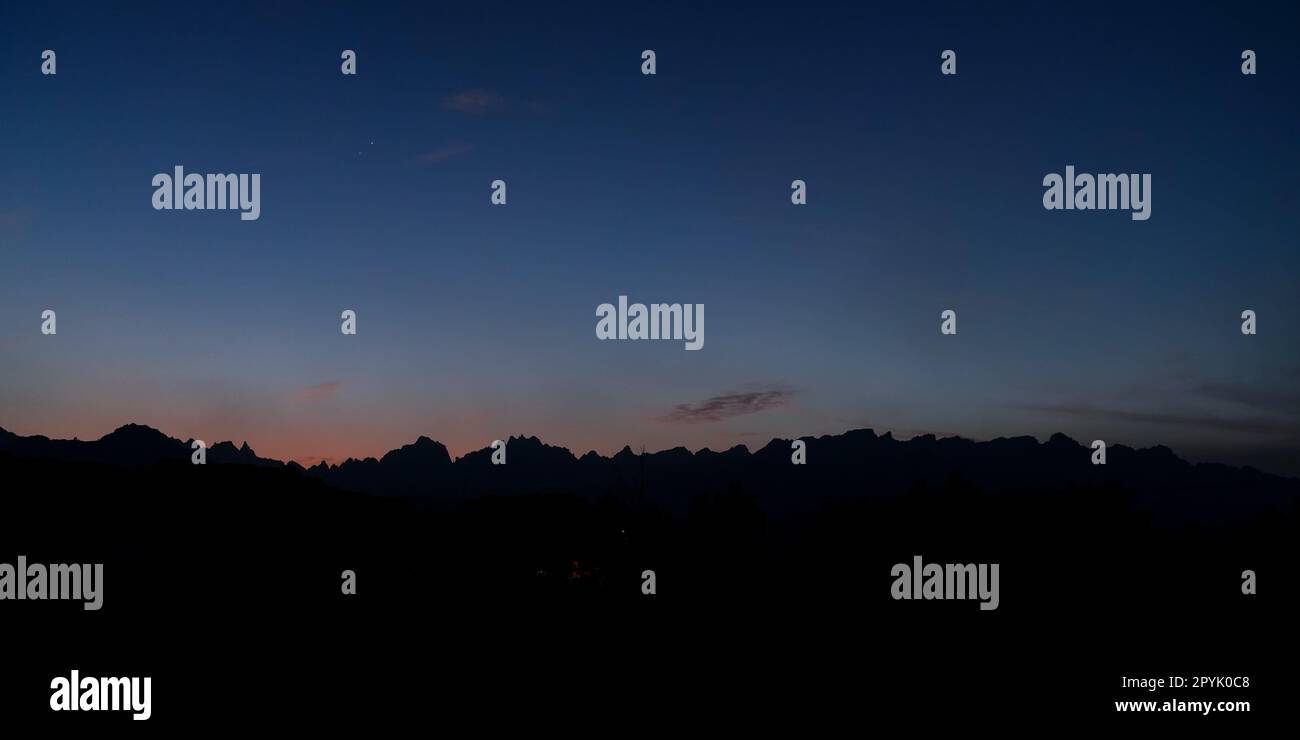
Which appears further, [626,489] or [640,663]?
[626,489]

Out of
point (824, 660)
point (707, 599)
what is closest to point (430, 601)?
point (707, 599)

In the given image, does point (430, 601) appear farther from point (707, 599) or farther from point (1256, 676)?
point (1256, 676)

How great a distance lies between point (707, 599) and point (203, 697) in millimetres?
13983

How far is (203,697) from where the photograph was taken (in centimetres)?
1795

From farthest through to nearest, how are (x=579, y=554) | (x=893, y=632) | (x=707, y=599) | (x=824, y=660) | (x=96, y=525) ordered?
(x=579, y=554), (x=96, y=525), (x=707, y=599), (x=893, y=632), (x=824, y=660)

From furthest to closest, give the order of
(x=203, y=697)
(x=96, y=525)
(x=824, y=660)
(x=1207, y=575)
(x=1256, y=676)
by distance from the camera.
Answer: (x=96, y=525)
(x=1207, y=575)
(x=824, y=660)
(x=1256, y=676)
(x=203, y=697)

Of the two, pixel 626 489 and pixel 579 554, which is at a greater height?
pixel 626 489

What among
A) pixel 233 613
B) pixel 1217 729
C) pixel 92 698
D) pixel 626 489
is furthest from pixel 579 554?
pixel 1217 729

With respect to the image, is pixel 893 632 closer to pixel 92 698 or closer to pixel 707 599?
pixel 707 599

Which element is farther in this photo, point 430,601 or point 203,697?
point 430,601

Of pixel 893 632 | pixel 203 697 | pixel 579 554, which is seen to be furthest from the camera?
pixel 579 554

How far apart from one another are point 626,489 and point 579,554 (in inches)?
282

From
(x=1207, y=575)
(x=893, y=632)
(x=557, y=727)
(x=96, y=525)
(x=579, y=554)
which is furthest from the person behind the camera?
(x=579, y=554)

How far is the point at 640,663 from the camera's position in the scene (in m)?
19.8
